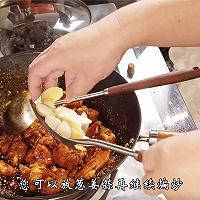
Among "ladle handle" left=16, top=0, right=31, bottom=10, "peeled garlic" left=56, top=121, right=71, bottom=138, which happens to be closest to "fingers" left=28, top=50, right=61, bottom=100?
"peeled garlic" left=56, top=121, right=71, bottom=138

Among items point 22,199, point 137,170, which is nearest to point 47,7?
point 137,170

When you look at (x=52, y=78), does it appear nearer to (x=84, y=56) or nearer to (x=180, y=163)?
(x=84, y=56)

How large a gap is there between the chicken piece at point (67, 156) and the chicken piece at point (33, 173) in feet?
0.21

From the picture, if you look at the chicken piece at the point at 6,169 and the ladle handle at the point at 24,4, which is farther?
the ladle handle at the point at 24,4

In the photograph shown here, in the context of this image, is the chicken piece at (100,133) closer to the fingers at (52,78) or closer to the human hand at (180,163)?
the fingers at (52,78)

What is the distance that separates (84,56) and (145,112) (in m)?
0.66

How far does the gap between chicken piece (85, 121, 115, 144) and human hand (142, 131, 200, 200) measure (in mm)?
481

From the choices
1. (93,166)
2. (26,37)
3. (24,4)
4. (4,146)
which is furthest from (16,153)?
(24,4)

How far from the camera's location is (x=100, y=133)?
1208 mm

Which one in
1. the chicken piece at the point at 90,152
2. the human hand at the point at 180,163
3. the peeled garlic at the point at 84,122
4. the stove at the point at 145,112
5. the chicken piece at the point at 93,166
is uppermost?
the human hand at the point at 180,163

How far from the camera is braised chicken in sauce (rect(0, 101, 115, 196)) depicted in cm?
106

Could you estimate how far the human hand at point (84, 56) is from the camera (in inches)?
35.7

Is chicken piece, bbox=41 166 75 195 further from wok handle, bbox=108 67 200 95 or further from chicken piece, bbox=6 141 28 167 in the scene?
wok handle, bbox=108 67 200 95

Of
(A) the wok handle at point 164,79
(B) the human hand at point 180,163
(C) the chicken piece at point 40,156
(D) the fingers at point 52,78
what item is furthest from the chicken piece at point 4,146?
(B) the human hand at point 180,163
